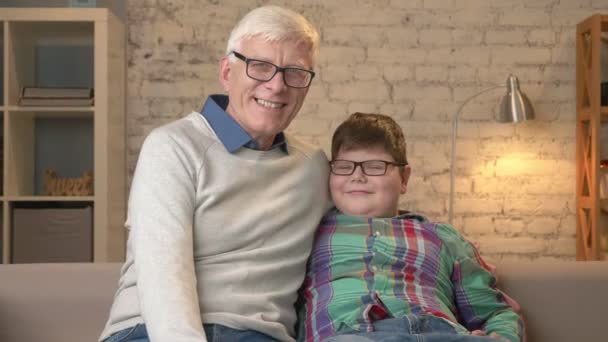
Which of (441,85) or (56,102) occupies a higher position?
(441,85)

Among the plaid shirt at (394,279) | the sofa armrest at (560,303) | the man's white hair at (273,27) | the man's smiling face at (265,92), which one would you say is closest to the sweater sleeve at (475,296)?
the plaid shirt at (394,279)

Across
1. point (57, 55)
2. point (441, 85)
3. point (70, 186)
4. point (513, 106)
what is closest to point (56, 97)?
point (70, 186)

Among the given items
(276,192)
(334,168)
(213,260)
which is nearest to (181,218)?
(213,260)

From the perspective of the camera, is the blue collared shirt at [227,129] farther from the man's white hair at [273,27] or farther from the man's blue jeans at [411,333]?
the man's blue jeans at [411,333]

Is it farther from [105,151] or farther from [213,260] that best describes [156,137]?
[105,151]

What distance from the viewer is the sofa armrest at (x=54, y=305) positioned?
7.29ft

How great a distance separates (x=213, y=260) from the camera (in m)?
1.88

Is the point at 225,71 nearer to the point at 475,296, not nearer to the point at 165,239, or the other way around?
the point at 165,239

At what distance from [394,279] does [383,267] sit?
0.04 m

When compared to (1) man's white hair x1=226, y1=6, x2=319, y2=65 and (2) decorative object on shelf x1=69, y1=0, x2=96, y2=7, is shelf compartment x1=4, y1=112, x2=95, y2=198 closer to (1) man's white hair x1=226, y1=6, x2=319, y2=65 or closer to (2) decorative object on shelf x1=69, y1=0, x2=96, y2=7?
(2) decorative object on shelf x1=69, y1=0, x2=96, y2=7

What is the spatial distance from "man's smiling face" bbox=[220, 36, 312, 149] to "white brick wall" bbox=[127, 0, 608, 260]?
276cm

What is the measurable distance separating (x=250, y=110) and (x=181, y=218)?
359 mm

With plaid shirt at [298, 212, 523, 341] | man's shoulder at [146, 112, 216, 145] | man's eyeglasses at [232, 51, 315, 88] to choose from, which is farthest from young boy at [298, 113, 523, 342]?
man's shoulder at [146, 112, 216, 145]

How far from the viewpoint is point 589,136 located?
4762 millimetres
